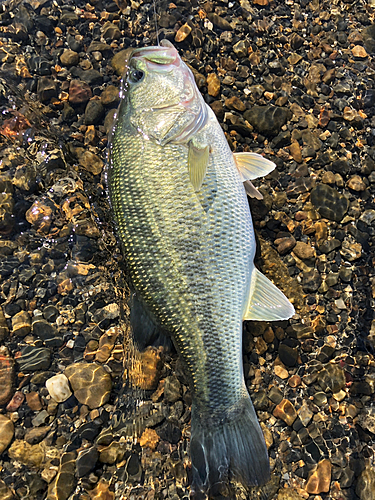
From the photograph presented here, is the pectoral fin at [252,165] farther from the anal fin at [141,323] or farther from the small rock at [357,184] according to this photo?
the anal fin at [141,323]

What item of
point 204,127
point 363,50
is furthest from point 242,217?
point 363,50

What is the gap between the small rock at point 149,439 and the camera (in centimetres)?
249

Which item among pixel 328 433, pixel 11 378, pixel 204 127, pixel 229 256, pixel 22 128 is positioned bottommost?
pixel 328 433

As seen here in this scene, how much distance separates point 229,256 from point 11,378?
194 cm

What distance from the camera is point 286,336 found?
2.71 meters

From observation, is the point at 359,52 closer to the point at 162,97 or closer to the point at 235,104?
the point at 235,104

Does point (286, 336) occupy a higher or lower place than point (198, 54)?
lower

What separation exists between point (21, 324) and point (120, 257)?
3.16 feet

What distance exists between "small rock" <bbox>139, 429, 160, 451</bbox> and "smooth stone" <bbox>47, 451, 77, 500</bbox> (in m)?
0.51

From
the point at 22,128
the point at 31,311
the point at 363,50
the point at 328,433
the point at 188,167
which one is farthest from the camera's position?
the point at 363,50

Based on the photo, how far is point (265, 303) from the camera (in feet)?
7.44

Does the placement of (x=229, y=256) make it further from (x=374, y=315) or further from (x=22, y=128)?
(x=22, y=128)

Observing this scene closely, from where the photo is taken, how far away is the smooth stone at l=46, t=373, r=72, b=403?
99.3 inches

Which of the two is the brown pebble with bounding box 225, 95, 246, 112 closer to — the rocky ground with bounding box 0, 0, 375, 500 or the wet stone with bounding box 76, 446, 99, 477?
the rocky ground with bounding box 0, 0, 375, 500
